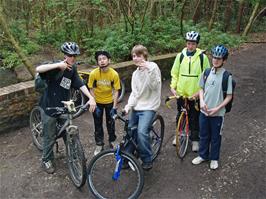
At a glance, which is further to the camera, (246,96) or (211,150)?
(246,96)

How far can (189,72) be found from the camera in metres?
4.95

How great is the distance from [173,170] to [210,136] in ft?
2.56

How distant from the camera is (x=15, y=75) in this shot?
28.9ft

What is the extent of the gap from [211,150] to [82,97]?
3.32 meters

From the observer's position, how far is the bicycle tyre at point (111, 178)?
4.11 meters

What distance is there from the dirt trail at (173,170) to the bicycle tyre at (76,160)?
15 centimetres

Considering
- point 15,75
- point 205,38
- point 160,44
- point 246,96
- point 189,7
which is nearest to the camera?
point 246,96

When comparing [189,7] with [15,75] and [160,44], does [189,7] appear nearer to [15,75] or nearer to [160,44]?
[160,44]

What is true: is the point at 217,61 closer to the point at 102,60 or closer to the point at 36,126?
the point at 102,60

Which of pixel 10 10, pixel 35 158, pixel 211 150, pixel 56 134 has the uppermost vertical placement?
pixel 10 10

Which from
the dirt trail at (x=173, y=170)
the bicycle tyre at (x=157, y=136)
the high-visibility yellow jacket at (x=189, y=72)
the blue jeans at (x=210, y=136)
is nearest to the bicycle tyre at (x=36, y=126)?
the dirt trail at (x=173, y=170)

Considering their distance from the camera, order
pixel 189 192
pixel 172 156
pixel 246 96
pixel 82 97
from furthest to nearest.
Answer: pixel 246 96 → pixel 82 97 → pixel 172 156 → pixel 189 192

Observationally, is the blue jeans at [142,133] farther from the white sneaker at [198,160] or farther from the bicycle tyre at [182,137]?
the white sneaker at [198,160]

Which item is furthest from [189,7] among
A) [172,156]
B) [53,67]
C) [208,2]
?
[53,67]
